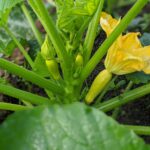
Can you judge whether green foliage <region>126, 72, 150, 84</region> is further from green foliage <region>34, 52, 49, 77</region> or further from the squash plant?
green foliage <region>34, 52, 49, 77</region>

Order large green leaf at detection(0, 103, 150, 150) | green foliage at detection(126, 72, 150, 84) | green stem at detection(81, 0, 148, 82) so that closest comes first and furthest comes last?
large green leaf at detection(0, 103, 150, 150) → green stem at detection(81, 0, 148, 82) → green foliage at detection(126, 72, 150, 84)

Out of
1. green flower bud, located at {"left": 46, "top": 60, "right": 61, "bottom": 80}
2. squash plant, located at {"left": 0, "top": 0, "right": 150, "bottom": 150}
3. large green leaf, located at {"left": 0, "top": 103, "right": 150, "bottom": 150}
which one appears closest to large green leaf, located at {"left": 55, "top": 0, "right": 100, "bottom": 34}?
squash plant, located at {"left": 0, "top": 0, "right": 150, "bottom": 150}

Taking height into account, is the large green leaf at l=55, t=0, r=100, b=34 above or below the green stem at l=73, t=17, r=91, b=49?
above

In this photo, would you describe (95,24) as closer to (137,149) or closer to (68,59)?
(68,59)

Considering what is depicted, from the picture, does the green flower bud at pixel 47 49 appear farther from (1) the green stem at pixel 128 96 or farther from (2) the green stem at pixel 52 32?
(1) the green stem at pixel 128 96

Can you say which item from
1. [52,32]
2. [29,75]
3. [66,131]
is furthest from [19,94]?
[66,131]

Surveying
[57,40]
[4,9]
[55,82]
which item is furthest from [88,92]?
[4,9]
